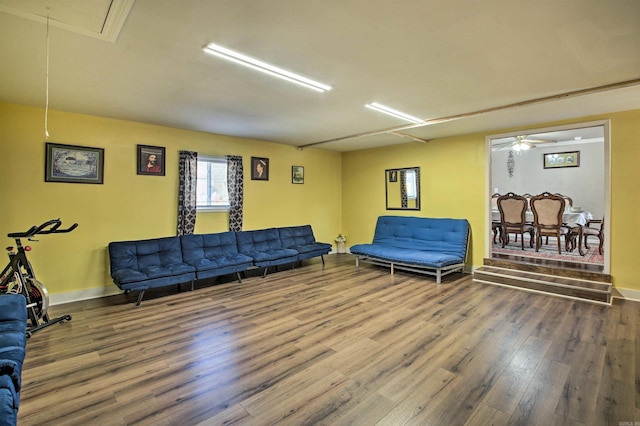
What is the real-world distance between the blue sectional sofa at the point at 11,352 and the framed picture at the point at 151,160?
2.59m

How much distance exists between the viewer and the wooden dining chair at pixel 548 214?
5.47 meters

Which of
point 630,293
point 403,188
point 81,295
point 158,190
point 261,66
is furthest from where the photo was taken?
point 403,188

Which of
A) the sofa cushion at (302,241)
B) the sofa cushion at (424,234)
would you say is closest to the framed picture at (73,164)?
the sofa cushion at (302,241)

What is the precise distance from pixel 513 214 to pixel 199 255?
5.95 meters

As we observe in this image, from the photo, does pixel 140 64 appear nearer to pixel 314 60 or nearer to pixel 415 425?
pixel 314 60

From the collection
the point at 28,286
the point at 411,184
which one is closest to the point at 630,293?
the point at 411,184

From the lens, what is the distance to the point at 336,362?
2510 millimetres

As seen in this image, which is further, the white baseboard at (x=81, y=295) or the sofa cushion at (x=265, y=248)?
the sofa cushion at (x=265, y=248)

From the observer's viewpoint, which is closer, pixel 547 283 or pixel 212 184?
pixel 547 283

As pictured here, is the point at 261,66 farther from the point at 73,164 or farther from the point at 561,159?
the point at 561,159

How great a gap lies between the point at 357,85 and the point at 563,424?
9.99 feet

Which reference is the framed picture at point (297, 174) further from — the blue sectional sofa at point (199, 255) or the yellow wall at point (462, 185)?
the yellow wall at point (462, 185)

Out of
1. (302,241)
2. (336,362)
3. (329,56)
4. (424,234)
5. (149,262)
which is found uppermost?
(329,56)

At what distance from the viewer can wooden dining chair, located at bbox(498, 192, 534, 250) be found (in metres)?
5.95
